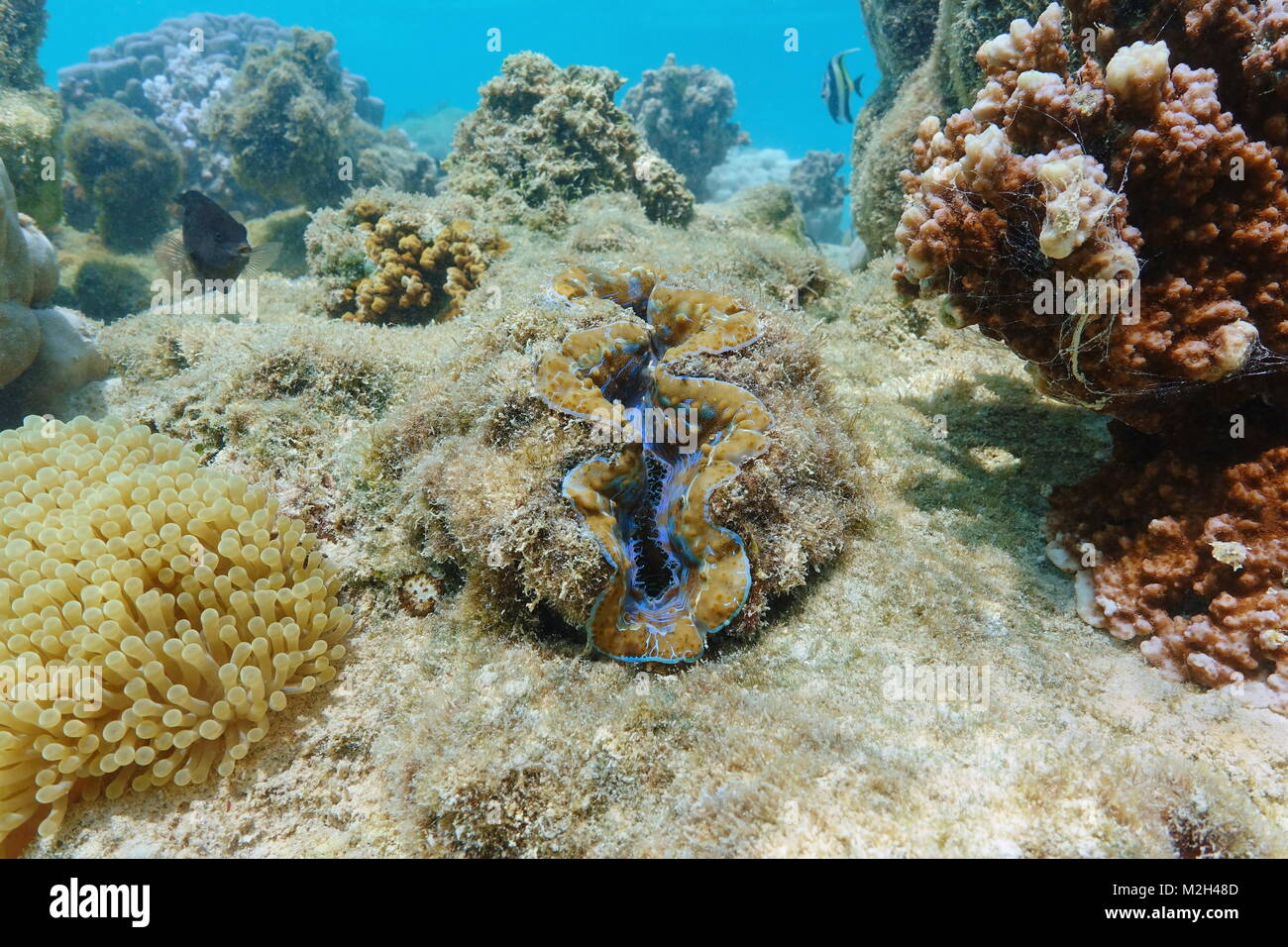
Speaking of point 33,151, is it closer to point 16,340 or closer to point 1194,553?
point 16,340

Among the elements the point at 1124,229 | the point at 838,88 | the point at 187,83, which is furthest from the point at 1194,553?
the point at 187,83

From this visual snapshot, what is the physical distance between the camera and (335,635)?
2850 millimetres

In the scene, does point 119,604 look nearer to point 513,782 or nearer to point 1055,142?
point 513,782

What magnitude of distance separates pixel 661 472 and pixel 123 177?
12849 mm

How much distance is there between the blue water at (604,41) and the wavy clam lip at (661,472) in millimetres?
74943

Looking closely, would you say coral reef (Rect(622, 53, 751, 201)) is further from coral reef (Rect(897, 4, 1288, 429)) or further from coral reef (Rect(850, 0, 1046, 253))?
coral reef (Rect(897, 4, 1288, 429))

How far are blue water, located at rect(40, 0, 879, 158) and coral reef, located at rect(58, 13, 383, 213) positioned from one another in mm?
57582

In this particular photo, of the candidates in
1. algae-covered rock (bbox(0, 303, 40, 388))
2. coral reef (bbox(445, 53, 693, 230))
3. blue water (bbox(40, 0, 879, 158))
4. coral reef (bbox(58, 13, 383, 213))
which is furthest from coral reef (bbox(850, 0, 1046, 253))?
blue water (bbox(40, 0, 879, 158))

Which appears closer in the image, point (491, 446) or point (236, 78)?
point (491, 446)

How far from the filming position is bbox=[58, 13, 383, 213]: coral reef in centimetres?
1366

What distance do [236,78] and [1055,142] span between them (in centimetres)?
1578
